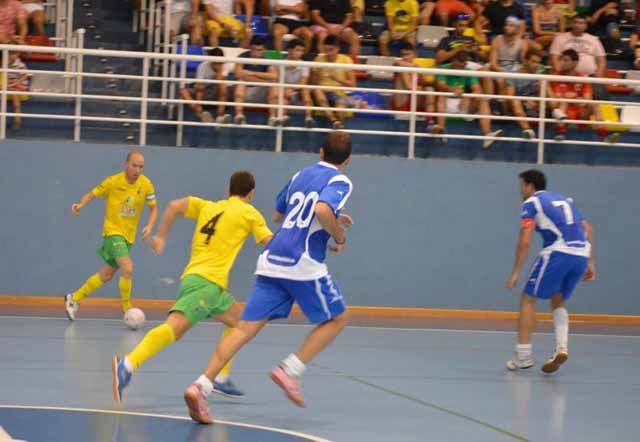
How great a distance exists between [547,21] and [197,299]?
43.8ft

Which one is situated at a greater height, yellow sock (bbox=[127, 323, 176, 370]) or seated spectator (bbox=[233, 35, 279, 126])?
seated spectator (bbox=[233, 35, 279, 126])

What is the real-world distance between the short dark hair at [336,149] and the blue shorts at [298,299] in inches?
34.2

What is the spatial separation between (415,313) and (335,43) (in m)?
4.37

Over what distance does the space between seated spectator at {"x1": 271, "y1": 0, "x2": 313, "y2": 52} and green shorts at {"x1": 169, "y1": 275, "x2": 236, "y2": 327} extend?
9.76 m

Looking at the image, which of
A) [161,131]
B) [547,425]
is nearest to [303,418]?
[547,425]

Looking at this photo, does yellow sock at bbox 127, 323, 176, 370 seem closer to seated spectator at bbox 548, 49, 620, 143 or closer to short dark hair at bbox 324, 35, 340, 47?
short dark hair at bbox 324, 35, 340, 47

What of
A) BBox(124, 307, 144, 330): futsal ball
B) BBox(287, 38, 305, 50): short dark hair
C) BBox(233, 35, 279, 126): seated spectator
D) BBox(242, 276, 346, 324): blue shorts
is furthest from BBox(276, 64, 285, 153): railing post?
BBox(242, 276, 346, 324): blue shorts

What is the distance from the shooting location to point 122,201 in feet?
49.3

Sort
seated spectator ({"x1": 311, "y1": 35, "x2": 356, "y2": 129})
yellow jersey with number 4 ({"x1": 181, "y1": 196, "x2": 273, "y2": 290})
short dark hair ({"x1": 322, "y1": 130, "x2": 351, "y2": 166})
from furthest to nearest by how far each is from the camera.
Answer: seated spectator ({"x1": 311, "y1": 35, "x2": 356, "y2": 129}) → yellow jersey with number 4 ({"x1": 181, "y1": 196, "x2": 273, "y2": 290}) → short dark hair ({"x1": 322, "y1": 130, "x2": 351, "y2": 166})

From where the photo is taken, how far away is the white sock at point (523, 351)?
12102 mm

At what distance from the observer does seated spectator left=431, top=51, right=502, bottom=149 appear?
59.0 ft

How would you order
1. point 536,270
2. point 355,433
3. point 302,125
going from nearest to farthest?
point 355,433 < point 536,270 < point 302,125

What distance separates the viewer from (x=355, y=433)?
8.42m

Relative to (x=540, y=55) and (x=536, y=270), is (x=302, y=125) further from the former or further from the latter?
(x=536, y=270)
